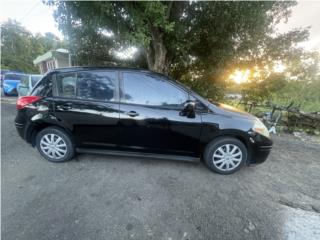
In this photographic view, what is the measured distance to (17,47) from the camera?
1272 inches

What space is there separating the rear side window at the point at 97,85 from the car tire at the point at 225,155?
1.82 m

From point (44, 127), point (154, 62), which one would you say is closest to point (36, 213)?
point (44, 127)

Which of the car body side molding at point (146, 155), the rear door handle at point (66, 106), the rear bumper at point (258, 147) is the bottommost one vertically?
the car body side molding at point (146, 155)

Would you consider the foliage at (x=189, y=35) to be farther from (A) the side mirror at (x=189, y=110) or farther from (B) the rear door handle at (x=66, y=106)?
(A) the side mirror at (x=189, y=110)

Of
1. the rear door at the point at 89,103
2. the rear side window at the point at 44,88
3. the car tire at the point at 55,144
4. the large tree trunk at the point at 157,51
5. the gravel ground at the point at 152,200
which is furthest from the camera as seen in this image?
the large tree trunk at the point at 157,51

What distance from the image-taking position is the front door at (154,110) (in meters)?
2.76

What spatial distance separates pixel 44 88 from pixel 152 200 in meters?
2.54

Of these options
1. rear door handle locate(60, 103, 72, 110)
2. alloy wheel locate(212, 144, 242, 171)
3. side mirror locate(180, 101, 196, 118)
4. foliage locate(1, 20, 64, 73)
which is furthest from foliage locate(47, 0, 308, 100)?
foliage locate(1, 20, 64, 73)

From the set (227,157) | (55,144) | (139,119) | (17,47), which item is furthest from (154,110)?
(17,47)

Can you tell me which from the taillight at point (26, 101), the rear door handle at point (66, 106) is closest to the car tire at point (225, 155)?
the rear door handle at point (66, 106)

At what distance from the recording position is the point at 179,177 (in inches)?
112

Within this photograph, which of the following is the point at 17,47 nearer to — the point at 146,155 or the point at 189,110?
the point at 146,155

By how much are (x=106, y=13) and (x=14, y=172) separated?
12.1 feet

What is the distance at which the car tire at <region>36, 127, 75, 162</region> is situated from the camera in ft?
9.95
